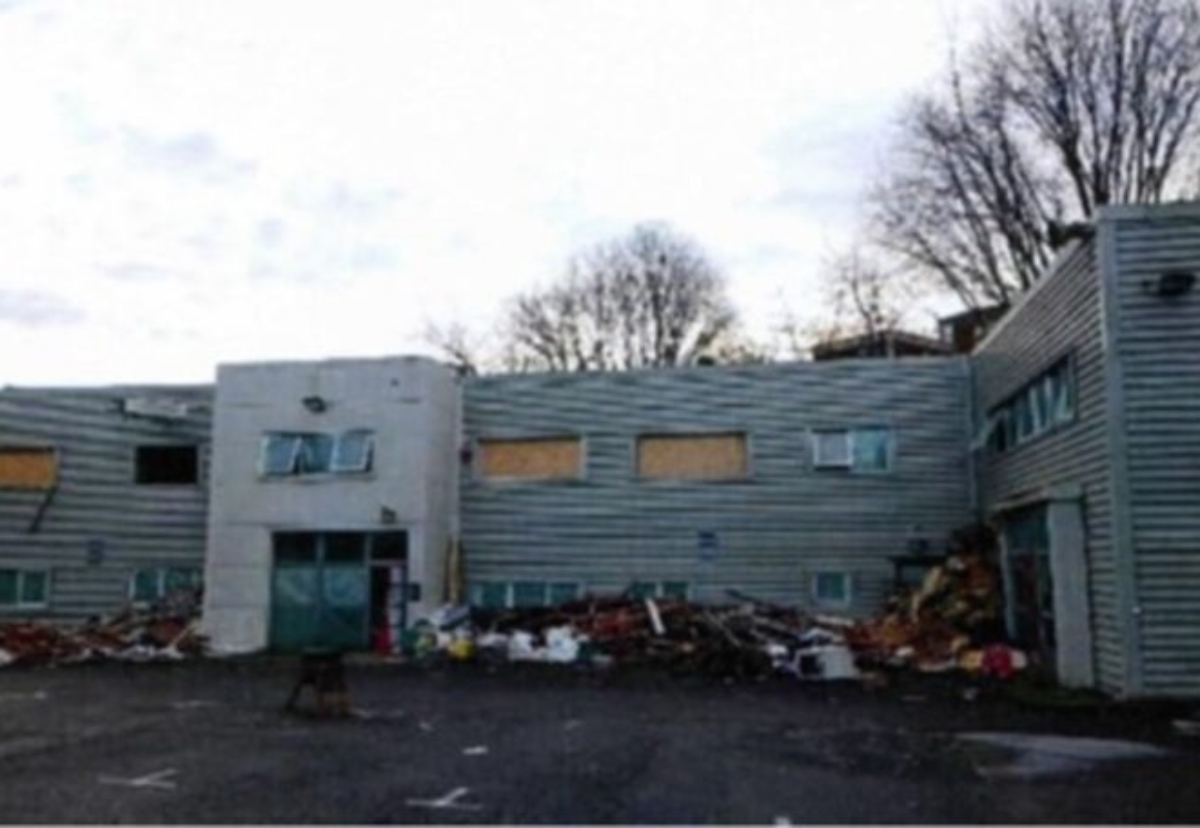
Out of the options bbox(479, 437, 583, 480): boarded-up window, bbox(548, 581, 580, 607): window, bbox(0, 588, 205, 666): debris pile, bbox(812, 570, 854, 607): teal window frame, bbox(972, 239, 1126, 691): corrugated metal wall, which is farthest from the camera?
bbox(479, 437, 583, 480): boarded-up window

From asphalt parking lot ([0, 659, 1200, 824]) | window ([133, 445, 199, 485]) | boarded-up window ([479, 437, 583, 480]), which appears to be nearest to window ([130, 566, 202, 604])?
window ([133, 445, 199, 485])

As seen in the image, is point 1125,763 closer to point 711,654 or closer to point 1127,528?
point 1127,528

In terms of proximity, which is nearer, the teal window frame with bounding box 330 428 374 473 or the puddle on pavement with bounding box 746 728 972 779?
the puddle on pavement with bounding box 746 728 972 779

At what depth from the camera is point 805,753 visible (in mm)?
11750

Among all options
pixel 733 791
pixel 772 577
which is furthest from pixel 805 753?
pixel 772 577

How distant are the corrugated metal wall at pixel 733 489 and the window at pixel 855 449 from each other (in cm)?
17

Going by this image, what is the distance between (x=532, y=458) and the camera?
2650cm

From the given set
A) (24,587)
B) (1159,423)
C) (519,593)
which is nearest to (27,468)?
(24,587)

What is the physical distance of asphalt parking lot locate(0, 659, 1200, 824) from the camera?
9.05 meters

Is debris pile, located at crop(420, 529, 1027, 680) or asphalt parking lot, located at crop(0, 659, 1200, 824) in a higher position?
debris pile, located at crop(420, 529, 1027, 680)

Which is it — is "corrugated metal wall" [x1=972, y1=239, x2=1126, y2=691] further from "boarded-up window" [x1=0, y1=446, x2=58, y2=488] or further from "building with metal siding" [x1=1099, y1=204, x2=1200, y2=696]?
"boarded-up window" [x1=0, y1=446, x2=58, y2=488]

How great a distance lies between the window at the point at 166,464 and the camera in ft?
92.7

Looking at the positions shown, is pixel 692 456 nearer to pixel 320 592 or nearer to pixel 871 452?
pixel 871 452

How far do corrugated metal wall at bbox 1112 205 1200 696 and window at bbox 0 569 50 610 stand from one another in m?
23.1
